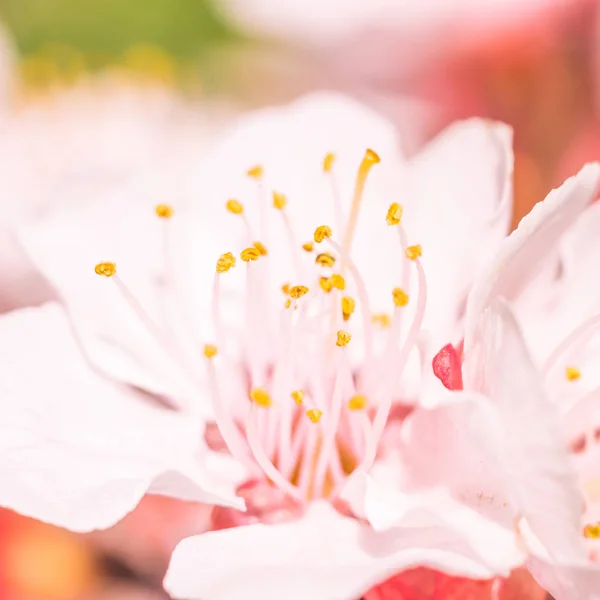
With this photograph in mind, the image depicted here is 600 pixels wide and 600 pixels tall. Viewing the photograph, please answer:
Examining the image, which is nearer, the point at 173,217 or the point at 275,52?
the point at 173,217

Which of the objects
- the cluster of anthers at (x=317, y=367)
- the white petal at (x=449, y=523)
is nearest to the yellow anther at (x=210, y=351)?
the cluster of anthers at (x=317, y=367)

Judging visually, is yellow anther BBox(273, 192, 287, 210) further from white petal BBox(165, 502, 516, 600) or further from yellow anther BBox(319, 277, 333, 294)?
white petal BBox(165, 502, 516, 600)

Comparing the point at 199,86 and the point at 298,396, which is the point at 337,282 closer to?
the point at 298,396

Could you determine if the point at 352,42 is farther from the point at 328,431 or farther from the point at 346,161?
the point at 328,431

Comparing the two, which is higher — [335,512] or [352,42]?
[352,42]

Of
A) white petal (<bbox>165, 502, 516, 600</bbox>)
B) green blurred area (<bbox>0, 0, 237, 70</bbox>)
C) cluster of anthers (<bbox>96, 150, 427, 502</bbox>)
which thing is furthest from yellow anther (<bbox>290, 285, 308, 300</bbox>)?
green blurred area (<bbox>0, 0, 237, 70</bbox>)

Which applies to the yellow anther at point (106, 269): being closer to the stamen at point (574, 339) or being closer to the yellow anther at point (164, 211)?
the yellow anther at point (164, 211)

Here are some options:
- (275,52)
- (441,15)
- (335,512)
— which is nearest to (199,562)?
(335,512)
